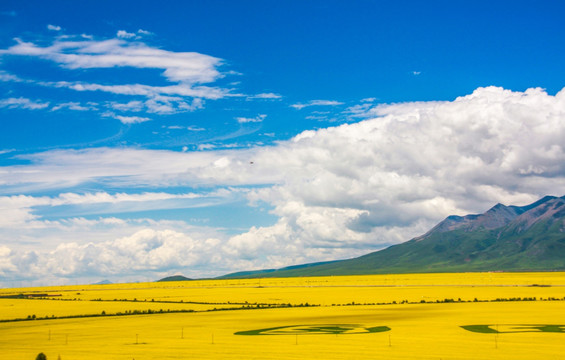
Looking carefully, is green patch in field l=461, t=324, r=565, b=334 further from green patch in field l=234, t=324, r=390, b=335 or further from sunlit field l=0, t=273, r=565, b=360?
green patch in field l=234, t=324, r=390, b=335

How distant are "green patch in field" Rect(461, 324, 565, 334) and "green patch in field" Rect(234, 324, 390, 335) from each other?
8.97 m

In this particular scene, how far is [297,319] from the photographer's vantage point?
245 feet

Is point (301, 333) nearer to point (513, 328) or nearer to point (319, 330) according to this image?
point (319, 330)

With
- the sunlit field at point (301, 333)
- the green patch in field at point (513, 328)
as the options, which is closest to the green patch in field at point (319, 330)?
the sunlit field at point (301, 333)

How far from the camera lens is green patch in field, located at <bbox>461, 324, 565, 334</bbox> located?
56.1 meters

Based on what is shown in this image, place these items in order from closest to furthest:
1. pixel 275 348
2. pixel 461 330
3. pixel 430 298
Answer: pixel 275 348 → pixel 461 330 → pixel 430 298

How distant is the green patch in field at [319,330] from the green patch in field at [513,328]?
8.97 metres

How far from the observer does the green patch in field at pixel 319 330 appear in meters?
59.1

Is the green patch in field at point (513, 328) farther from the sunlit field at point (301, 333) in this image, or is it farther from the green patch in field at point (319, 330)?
the green patch in field at point (319, 330)

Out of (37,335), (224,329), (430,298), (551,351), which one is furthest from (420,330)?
(430,298)

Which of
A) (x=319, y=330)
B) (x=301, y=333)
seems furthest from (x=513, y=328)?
(x=301, y=333)

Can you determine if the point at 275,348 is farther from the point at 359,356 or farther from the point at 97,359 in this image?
the point at 97,359

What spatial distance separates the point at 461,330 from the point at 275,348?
2075 cm

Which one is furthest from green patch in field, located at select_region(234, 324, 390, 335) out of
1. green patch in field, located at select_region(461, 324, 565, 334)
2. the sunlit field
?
green patch in field, located at select_region(461, 324, 565, 334)
